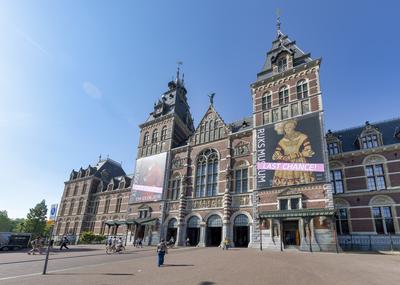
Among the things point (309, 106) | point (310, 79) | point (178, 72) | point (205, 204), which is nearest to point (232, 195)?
point (205, 204)

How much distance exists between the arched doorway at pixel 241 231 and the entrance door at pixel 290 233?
4306 mm

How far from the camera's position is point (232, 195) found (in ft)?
94.3

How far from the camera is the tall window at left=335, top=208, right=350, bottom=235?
2502cm

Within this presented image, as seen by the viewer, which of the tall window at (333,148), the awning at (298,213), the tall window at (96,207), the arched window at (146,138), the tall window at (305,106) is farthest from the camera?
the tall window at (96,207)

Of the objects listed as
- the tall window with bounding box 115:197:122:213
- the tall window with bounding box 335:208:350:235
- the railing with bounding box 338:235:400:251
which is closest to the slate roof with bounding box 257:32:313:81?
the tall window with bounding box 335:208:350:235

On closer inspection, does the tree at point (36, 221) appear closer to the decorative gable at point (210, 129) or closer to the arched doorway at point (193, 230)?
the arched doorway at point (193, 230)

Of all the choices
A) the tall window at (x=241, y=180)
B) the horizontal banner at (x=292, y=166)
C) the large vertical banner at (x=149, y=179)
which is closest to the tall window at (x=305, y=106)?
the horizontal banner at (x=292, y=166)

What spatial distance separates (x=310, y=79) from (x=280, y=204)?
1529cm

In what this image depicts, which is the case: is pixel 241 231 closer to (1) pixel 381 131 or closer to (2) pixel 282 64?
(1) pixel 381 131

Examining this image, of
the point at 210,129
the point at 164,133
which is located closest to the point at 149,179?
the point at 164,133

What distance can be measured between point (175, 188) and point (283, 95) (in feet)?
63.9

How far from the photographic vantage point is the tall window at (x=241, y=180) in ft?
94.8

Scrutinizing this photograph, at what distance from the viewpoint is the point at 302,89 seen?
95.2 ft

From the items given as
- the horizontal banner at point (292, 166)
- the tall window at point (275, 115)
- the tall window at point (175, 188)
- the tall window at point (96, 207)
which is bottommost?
the tall window at point (96, 207)
